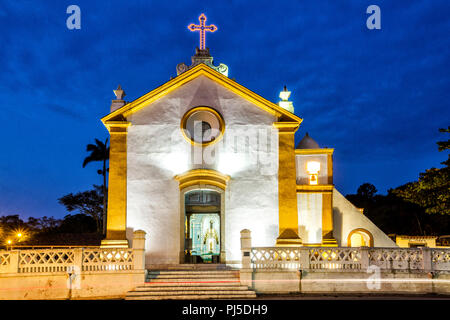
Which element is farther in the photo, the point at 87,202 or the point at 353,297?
the point at 87,202

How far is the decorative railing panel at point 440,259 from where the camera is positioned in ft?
49.3

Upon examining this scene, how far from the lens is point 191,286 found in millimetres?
A: 14484

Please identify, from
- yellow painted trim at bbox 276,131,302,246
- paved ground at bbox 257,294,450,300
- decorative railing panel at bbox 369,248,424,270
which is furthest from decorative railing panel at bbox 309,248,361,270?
yellow painted trim at bbox 276,131,302,246

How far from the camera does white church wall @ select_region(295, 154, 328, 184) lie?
1955 centimetres

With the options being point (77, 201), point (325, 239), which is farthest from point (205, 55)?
point (77, 201)

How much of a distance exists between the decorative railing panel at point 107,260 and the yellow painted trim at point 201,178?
12.7 feet

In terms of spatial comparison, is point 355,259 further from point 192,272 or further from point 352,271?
point 192,272

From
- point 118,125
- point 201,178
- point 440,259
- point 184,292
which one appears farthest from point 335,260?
point 118,125

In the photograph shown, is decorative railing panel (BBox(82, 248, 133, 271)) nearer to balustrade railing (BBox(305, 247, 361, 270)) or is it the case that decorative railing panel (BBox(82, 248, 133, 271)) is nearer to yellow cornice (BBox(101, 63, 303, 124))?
yellow cornice (BBox(101, 63, 303, 124))

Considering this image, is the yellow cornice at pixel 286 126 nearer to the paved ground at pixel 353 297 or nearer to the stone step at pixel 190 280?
the stone step at pixel 190 280

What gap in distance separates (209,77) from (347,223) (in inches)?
361

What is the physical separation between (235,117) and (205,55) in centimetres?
460

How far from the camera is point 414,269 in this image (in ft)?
49.2

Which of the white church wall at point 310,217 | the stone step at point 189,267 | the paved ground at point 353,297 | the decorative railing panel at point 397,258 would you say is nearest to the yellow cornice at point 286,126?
the white church wall at point 310,217
